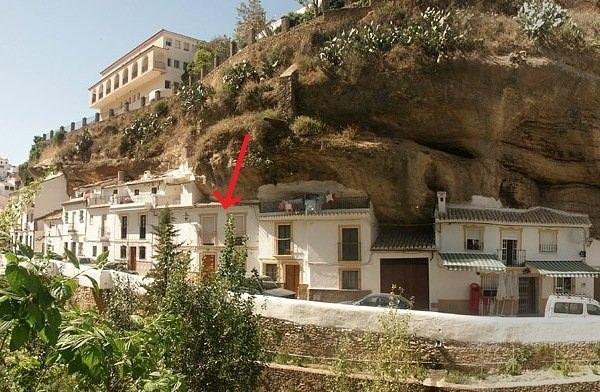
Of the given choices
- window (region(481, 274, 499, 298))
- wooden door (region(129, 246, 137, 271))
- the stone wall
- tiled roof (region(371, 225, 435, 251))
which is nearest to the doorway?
window (region(481, 274, 499, 298))

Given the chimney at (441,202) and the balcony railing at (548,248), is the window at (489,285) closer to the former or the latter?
the balcony railing at (548,248)

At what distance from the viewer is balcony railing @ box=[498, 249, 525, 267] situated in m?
20.3

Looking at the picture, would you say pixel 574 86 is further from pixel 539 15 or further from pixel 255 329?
pixel 255 329

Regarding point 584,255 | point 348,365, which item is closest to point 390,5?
point 584,255

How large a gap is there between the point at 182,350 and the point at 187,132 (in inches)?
827

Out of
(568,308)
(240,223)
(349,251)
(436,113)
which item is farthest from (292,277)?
(568,308)

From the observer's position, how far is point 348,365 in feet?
39.6

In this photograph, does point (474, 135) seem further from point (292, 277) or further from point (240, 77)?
point (240, 77)

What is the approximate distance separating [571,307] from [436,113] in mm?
9362

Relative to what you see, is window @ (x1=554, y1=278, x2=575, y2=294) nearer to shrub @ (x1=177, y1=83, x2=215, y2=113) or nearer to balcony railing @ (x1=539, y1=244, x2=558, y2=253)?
balcony railing @ (x1=539, y1=244, x2=558, y2=253)

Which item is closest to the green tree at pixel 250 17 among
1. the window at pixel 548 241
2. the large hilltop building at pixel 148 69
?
the large hilltop building at pixel 148 69

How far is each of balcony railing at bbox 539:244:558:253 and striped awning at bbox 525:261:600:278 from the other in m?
0.47

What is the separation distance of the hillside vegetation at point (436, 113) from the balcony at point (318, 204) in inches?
26.4

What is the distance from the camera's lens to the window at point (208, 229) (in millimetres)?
24889
